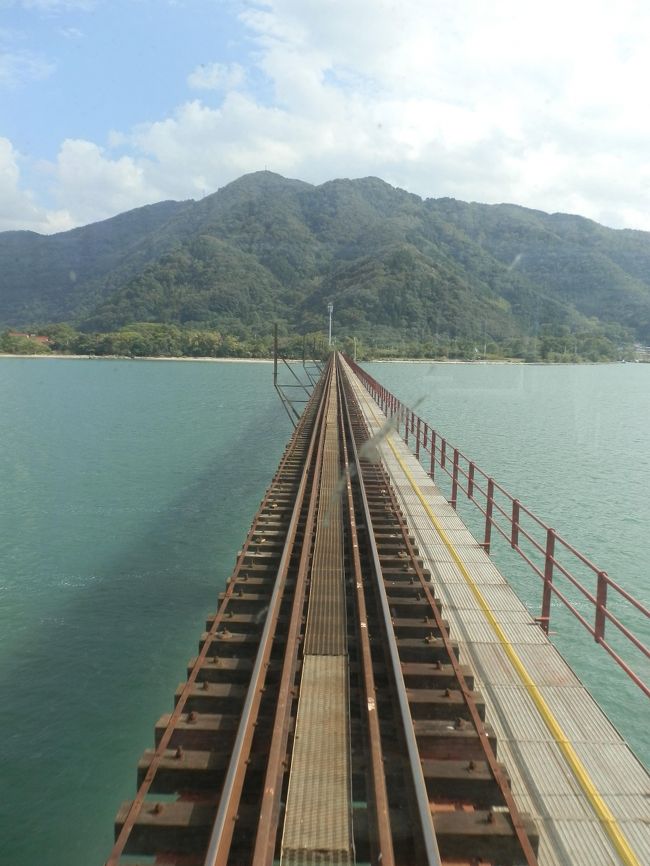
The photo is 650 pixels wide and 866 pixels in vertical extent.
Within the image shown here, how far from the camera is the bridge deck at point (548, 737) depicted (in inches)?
166

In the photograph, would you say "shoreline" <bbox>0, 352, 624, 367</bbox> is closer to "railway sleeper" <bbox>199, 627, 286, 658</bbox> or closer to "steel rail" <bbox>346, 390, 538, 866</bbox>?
"steel rail" <bbox>346, 390, 538, 866</bbox>

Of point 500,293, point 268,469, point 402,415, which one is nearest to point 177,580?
point 268,469

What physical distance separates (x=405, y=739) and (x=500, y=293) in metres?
180

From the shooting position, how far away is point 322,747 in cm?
455

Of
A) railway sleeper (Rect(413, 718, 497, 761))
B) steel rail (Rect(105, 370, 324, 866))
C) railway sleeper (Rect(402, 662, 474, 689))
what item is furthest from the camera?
railway sleeper (Rect(402, 662, 474, 689))

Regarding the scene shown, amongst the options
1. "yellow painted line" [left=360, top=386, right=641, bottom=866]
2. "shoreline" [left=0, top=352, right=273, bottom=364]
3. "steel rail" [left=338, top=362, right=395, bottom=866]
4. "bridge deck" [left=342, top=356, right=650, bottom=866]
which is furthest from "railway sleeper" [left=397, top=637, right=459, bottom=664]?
A: "shoreline" [left=0, top=352, right=273, bottom=364]

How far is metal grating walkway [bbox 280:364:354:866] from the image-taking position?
12.0ft

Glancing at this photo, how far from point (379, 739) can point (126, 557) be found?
11140 millimetres

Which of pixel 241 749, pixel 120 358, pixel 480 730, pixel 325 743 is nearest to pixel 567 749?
pixel 480 730

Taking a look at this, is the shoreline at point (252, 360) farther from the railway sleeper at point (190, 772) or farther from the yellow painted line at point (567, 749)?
the railway sleeper at point (190, 772)

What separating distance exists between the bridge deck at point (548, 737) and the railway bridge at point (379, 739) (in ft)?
0.05

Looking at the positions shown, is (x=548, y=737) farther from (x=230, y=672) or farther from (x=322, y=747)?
(x=230, y=672)

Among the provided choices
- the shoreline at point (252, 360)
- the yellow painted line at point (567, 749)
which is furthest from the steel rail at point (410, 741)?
the shoreline at point (252, 360)

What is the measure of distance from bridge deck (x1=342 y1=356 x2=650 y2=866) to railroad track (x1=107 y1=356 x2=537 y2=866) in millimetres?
421
